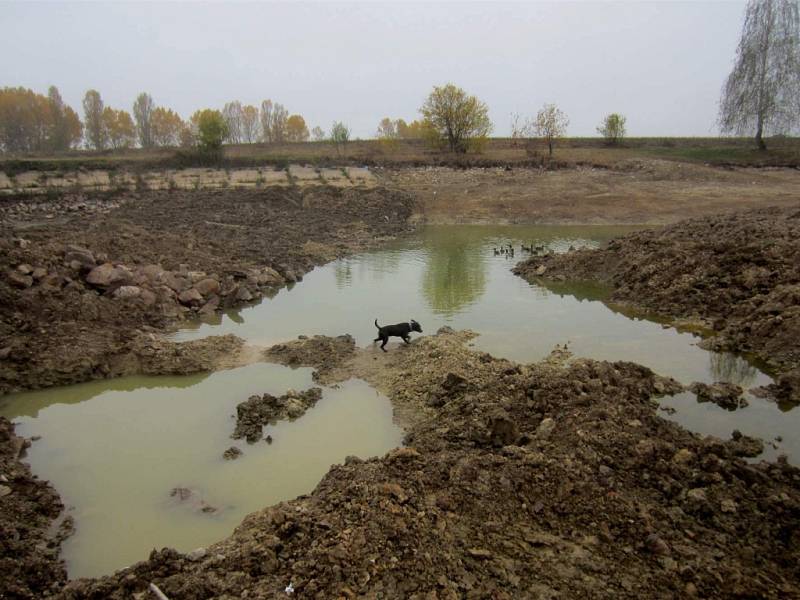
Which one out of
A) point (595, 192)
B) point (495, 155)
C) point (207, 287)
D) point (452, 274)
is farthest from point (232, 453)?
point (495, 155)

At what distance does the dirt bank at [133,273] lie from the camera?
10414mm

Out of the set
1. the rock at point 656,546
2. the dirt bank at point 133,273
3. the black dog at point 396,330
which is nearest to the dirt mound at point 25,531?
the dirt bank at point 133,273

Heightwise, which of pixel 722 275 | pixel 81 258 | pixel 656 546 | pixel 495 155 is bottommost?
pixel 656 546

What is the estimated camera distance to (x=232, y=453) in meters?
7.67

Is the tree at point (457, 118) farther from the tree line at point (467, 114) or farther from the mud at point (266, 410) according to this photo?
the mud at point (266, 410)

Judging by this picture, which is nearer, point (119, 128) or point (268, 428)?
point (268, 428)

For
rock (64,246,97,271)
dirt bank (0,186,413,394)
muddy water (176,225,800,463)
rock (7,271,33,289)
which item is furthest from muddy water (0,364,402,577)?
rock (64,246,97,271)

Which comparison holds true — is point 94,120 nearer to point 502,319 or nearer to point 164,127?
point 164,127

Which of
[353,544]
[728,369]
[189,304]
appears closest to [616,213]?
[728,369]

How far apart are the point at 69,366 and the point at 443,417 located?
7233 millimetres

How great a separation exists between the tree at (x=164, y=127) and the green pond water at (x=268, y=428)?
218ft

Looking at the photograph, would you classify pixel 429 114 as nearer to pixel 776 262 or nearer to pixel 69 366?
pixel 776 262

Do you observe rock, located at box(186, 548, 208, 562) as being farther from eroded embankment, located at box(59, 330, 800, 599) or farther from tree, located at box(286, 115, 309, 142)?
tree, located at box(286, 115, 309, 142)

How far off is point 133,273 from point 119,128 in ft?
218
